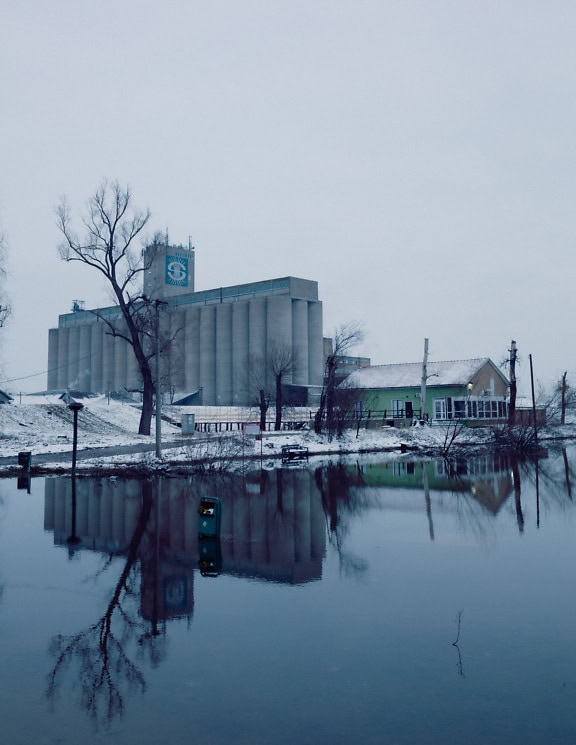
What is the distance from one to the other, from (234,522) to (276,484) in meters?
7.66

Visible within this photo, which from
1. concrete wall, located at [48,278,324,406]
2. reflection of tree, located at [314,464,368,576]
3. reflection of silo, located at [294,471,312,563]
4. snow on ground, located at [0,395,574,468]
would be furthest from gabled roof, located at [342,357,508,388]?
reflection of silo, located at [294,471,312,563]

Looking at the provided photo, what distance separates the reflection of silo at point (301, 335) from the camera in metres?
83.8

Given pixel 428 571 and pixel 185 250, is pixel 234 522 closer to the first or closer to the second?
pixel 428 571

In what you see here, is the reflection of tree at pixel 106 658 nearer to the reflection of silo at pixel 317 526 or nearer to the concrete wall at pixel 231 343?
the reflection of silo at pixel 317 526

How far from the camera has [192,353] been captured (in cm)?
9150

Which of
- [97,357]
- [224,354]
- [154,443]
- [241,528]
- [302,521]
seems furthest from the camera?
[97,357]

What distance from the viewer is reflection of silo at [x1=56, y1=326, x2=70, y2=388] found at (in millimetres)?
109000

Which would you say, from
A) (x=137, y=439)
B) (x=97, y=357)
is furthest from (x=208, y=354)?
(x=137, y=439)

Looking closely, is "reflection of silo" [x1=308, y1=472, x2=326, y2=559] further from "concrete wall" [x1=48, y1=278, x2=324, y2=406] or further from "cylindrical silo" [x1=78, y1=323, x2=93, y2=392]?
"cylindrical silo" [x1=78, y1=323, x2=93, y2=392]

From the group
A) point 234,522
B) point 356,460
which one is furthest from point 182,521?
point 356,460

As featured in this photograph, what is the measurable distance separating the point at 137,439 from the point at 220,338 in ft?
158

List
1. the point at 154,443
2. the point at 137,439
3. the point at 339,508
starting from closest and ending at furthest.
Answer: the point at 339,508
the point at 154,443
the point at 137,439

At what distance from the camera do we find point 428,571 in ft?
38.5

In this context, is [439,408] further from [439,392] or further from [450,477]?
[450,477]
